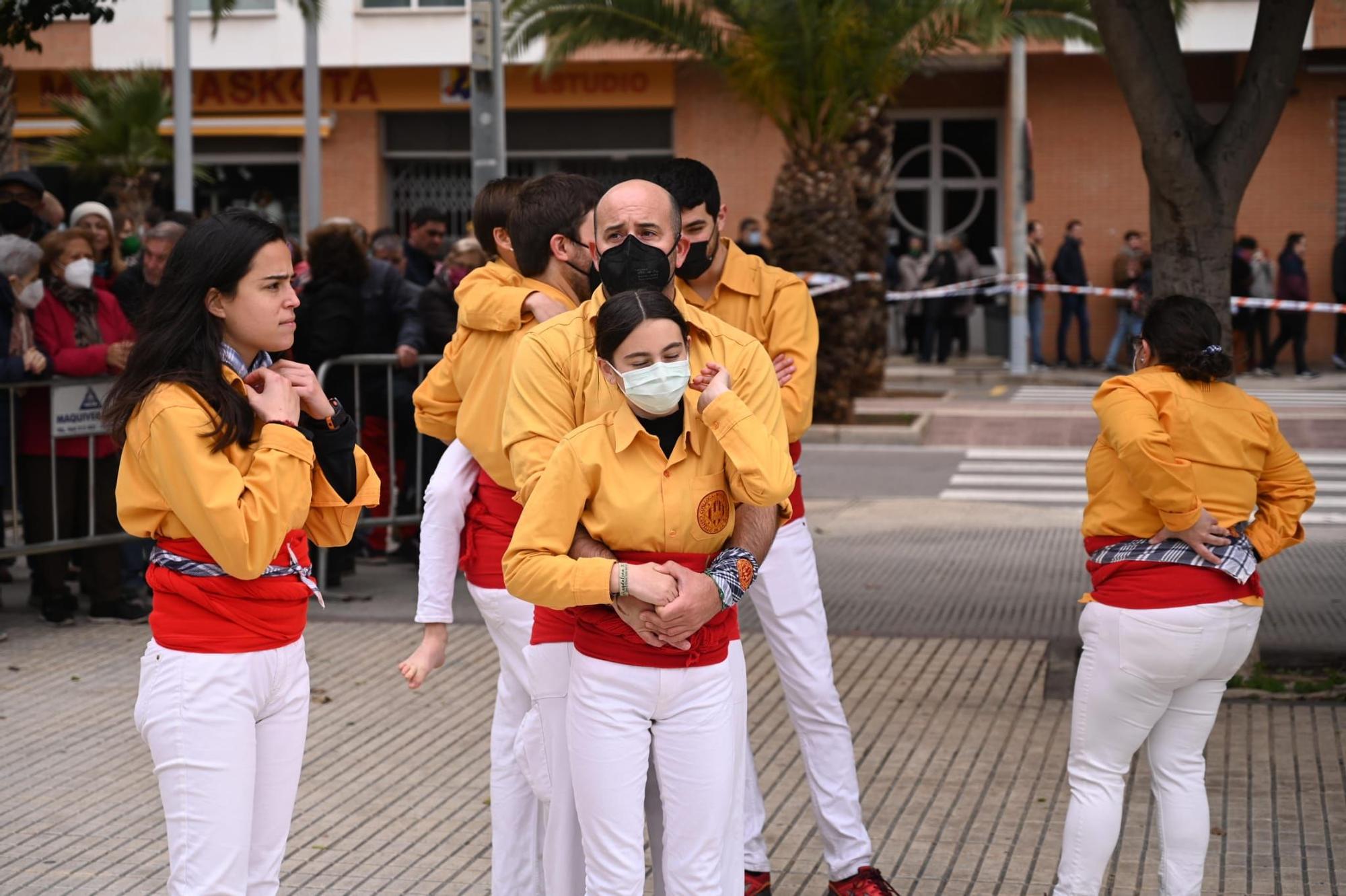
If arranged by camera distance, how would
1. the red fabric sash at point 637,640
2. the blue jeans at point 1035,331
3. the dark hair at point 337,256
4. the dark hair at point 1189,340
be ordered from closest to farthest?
the red fabric sash at point 637,640 → the dark hair at point 1189,340 → the dark hair at point 337,256 → the blue jeans at point 1035,331

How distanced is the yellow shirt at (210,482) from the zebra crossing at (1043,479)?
34.9 ft

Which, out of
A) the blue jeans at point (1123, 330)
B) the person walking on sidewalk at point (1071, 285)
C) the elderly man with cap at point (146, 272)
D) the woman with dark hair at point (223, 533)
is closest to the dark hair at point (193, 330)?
the woman with dark hair at point (223, 533)

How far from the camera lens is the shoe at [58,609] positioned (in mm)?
9039

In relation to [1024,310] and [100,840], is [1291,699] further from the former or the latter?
[1024,310]

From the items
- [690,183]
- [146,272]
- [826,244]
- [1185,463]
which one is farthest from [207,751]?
[826,244]

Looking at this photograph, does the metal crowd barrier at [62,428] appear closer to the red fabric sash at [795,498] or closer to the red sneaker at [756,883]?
the red fabric sash at [795,498]

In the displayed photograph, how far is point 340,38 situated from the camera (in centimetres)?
2941

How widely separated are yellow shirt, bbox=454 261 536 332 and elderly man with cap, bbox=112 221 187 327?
527 cm

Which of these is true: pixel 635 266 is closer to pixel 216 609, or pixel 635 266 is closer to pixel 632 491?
pixel 632 491

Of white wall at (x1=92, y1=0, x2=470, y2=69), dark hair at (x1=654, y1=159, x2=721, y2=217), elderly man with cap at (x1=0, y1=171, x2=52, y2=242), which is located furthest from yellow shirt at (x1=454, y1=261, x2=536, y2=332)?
white wall at (x1=92, y1=0, x2=470, y2=69)

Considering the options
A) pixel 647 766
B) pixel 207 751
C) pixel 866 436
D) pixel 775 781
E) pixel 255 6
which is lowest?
pixel 775 781

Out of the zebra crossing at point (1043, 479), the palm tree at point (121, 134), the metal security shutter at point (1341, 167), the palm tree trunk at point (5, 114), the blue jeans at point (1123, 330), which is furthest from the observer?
the metal security shutter at point (1341, 167)

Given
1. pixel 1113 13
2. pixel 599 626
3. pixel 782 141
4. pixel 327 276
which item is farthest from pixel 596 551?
pixel 782 141

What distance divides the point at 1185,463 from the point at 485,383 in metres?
1.81
